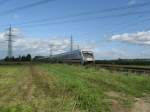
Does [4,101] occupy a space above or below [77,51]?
below

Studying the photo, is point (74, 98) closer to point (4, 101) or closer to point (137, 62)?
point (4, 101)

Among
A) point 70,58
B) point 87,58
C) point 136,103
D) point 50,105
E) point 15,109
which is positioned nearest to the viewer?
point 15,109

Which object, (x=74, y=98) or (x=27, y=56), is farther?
(x=27, y=56)

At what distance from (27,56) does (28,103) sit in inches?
4578

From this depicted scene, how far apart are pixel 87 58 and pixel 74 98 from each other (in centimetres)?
4923

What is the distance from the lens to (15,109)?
10.8 meters

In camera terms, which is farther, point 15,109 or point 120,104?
point 120,104

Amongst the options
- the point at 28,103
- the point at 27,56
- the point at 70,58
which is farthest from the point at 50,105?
the point at 27,56

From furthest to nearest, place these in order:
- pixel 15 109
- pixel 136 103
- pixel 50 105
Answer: pixel 136 103
pixel 50 105
pixel 15 109

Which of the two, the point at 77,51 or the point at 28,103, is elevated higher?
the point at 77,51

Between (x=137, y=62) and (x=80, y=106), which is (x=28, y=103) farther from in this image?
(x=137, y=62)

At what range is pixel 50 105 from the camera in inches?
458

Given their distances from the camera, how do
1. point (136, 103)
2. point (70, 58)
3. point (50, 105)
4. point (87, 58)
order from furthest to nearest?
point (70, 58) → point (87, 58) → point (136, 103) → point (50, 105)

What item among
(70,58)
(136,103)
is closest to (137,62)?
(70,58)
